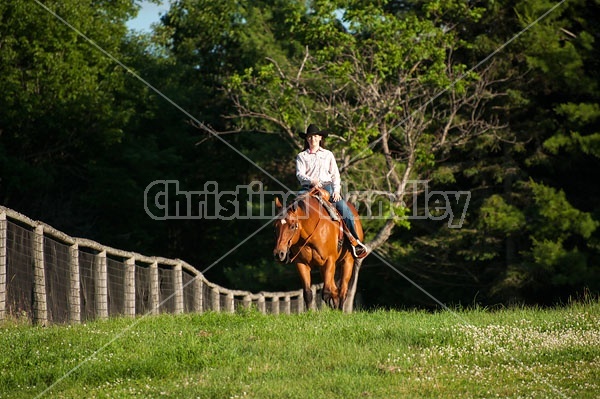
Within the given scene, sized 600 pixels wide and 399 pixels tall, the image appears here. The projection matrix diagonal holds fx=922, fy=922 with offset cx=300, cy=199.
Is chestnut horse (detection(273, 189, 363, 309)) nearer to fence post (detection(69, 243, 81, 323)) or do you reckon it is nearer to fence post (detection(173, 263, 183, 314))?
fence post (detection(173, 263, 183, 314))

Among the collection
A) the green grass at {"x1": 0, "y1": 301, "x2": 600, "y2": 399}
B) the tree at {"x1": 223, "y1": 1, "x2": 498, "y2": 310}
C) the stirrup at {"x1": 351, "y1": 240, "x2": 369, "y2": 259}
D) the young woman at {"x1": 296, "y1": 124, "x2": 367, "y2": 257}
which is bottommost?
the green grass at {"x1": 0, "y1": 301, "x2": 600, "y2": 399}

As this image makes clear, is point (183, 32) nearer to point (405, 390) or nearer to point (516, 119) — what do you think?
point (516, 119)

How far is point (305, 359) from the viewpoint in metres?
11.1

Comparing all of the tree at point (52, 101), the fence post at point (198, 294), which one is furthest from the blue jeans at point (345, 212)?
the tree at point (52, 101)

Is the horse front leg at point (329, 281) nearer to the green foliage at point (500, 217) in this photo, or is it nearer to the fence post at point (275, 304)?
the fence post at point (275, 304)

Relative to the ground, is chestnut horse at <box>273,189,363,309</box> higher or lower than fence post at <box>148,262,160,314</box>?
higher

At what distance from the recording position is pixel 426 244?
35.8m

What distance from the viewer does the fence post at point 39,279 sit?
13555 mm

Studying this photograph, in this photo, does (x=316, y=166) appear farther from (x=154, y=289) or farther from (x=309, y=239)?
(x=154, y=289)

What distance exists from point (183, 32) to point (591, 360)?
4919cm

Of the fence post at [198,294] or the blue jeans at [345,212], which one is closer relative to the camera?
the blue jeans at [345,212]

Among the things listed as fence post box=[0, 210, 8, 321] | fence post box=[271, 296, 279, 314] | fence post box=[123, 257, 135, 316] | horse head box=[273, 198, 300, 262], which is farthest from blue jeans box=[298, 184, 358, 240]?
fence post box=[271, 296, 279, 314]

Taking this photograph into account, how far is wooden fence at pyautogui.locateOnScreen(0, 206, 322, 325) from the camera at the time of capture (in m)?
13.1

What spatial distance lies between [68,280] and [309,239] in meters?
4.92
